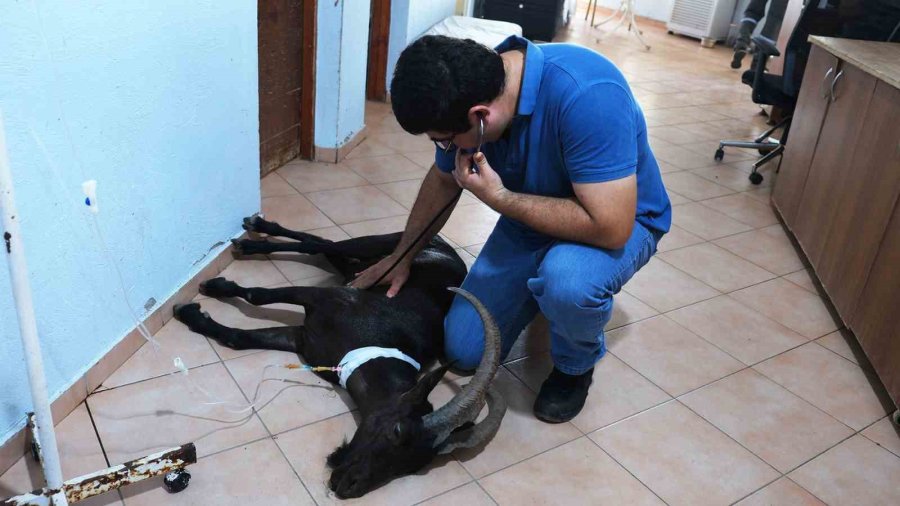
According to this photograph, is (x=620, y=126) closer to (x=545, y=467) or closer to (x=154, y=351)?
(x=545, y=467)

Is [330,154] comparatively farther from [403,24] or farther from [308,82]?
[403,24]

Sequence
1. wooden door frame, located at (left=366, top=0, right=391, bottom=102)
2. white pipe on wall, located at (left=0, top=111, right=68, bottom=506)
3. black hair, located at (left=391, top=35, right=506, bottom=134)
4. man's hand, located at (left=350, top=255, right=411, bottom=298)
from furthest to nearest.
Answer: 1. wooden door frame, located at (left=366, top=0, right=391, bottom=102)
2. man's hand, located at (left=350, top=255, right=411, bottom=298)
3. black hair, located at (left=391, top=35, right=506, bottom=134)
4. white pipe on wall, located at (left=0, top=111, right=68, bottom=506)

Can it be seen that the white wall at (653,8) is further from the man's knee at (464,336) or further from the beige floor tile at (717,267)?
the man's knee at (464,336)

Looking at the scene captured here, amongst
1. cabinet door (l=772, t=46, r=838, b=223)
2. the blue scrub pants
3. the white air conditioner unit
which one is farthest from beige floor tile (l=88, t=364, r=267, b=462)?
the white air conditioner unit

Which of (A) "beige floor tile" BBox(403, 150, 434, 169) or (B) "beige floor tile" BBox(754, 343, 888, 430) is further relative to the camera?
(A) "beige floor tile" BBox(403, 150, 434, 169)

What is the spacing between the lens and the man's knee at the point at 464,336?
197 centimetres

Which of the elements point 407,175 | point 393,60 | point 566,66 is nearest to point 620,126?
point 566,66

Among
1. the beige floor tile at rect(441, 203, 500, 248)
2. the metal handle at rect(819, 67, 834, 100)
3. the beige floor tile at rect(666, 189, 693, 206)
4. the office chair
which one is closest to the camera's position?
the beige floor tile at rect(441, 203, 500, 248)

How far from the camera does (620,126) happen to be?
1616mm

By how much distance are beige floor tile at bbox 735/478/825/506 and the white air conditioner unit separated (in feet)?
25.3

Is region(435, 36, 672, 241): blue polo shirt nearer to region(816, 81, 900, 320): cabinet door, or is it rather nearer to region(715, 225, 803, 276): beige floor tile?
region(816, 81, 900, 320): cabinet door

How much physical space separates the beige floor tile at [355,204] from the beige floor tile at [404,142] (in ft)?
2.32

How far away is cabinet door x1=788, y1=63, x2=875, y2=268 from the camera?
8.99ft

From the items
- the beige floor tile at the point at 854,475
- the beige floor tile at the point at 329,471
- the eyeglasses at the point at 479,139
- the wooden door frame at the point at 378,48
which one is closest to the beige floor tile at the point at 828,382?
the beige floor tile at the point at 854,475
